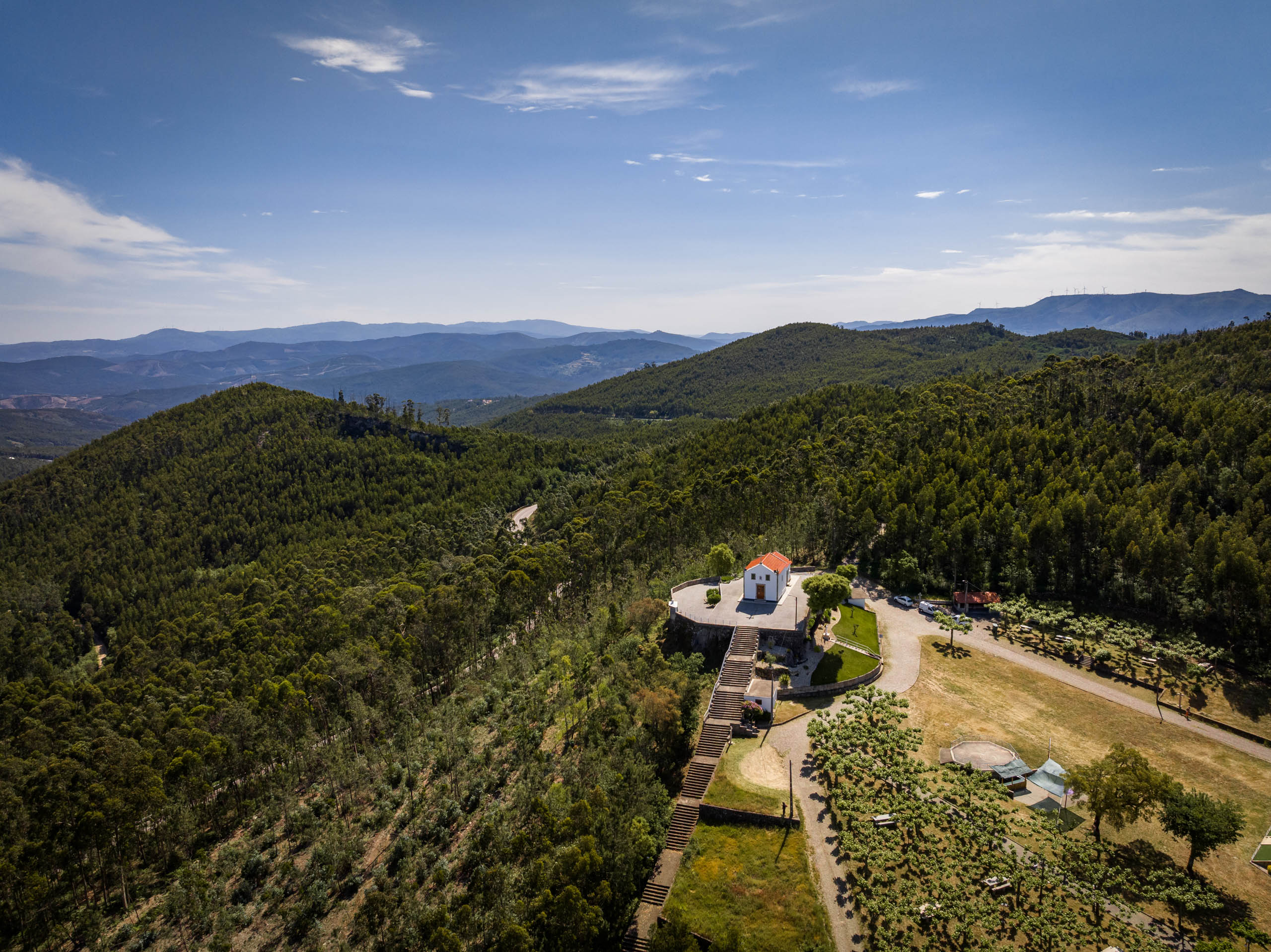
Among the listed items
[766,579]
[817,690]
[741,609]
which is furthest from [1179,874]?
[766,579]

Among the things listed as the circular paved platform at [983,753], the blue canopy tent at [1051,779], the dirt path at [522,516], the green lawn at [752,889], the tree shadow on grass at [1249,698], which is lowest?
the dirt path at [522,516]

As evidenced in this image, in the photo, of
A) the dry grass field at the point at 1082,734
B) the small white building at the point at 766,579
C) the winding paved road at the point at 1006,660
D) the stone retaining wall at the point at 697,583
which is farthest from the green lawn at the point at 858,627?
the stone retaining wall at the point at 697,583

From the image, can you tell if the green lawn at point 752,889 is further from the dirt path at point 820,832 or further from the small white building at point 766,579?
the small white building at point 766,579

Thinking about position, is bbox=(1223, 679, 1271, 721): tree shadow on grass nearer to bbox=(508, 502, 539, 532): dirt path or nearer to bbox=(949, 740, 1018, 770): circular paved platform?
bbox=(949, 740, 1018, 770): circular paved platform

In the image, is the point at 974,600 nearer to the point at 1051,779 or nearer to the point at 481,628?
the point at 1051,779

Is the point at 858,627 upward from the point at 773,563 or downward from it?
downward
